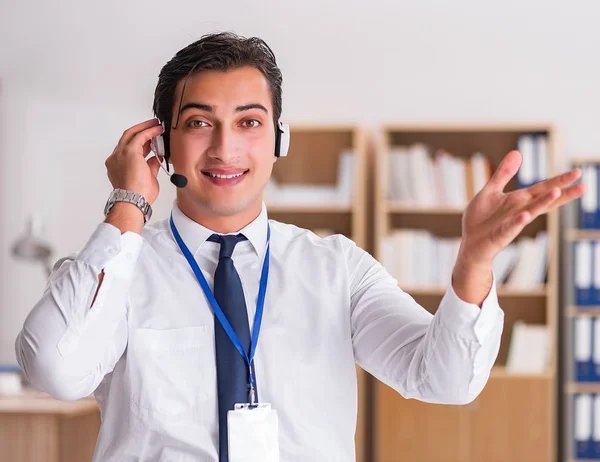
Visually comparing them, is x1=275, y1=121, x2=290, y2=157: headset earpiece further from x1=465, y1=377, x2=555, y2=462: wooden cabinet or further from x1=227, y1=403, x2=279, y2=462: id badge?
x1=465, y1=377, x2=555, y2=462: wooden cabinet

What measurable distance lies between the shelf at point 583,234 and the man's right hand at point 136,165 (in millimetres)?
3330

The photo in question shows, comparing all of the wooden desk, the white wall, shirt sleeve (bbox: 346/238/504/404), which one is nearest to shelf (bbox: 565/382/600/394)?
the white wall

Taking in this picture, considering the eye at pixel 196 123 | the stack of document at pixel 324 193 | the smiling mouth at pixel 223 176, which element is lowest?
the smiling mouth at pixel 223 176

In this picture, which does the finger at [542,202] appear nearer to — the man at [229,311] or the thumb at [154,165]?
the man at [229,311]

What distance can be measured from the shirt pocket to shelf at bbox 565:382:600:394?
339 cm

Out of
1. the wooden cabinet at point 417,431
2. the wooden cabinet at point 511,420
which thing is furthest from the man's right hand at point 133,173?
the wooden cabinet at point 511,420

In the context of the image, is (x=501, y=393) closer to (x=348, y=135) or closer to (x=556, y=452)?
(x=556, y=452)

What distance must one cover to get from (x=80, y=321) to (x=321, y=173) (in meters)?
3.65

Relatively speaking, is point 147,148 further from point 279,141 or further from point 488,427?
point 488,427

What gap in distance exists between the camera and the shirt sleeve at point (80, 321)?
1.52 meters

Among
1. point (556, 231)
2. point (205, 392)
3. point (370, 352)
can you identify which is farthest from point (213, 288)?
point (556, 231)

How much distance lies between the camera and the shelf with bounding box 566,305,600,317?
182 inches

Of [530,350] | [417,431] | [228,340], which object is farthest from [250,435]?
[530,350]

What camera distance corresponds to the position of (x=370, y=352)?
1.72m
